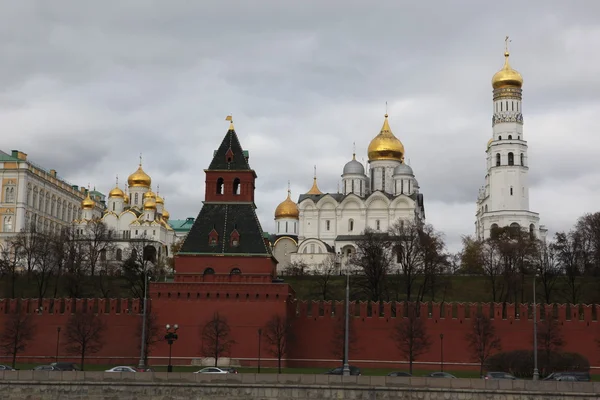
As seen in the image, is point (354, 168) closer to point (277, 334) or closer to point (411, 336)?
point (411, 336)

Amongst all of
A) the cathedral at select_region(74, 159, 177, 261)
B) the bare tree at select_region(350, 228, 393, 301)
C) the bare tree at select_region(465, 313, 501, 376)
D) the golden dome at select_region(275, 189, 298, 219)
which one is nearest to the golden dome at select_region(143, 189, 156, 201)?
the cathedral at select_region(74, 159, 177, 261)

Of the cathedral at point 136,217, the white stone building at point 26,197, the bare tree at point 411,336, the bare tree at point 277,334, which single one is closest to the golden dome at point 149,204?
the cathedral at point 136,217

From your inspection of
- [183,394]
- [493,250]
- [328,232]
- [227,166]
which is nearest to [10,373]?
[183,394]

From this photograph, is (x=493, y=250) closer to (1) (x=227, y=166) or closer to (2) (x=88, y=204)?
(1) (x=227, y=166)

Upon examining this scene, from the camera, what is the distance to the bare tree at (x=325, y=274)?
80144mm

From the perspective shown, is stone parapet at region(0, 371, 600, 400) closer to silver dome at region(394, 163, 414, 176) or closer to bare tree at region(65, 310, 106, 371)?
bare tree at region(65, 310, 106, 371)

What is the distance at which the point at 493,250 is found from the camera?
8862cm

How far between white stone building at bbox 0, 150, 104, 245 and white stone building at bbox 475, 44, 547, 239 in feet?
144

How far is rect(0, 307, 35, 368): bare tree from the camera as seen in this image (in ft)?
184

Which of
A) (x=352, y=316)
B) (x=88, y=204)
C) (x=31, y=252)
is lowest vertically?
(x=352, y=316)

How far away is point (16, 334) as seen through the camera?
55.4 metres

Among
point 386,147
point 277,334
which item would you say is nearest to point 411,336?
point 277,334

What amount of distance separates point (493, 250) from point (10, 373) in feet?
181

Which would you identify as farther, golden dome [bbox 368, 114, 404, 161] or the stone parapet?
golden dome [bbox 368, 114, 404, 161]
